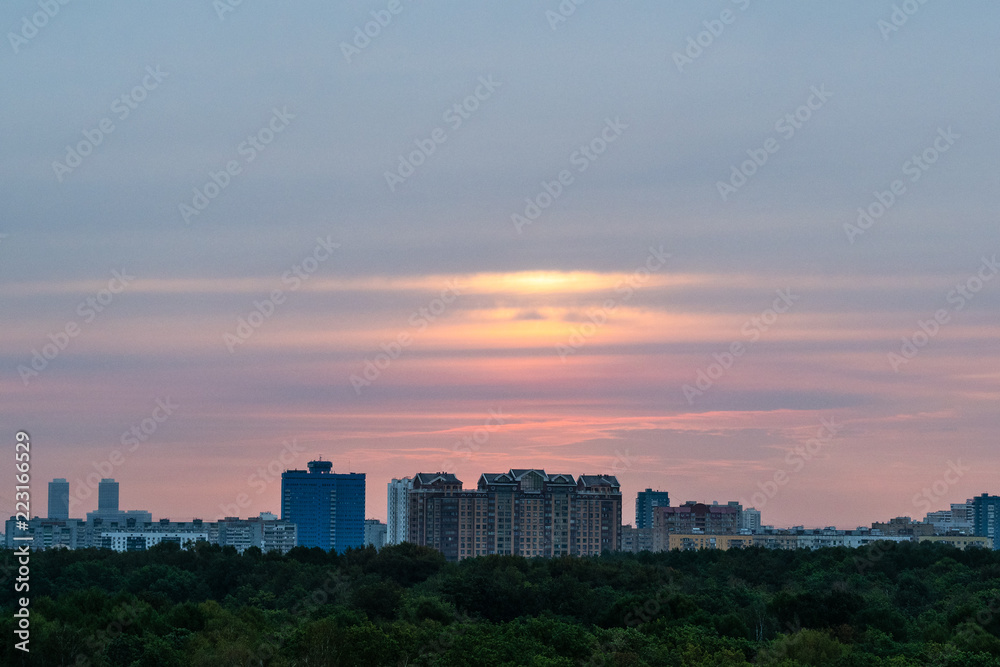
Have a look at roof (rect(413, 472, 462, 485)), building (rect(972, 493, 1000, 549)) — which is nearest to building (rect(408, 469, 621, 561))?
roof (rect(413, 472, 462, 485))

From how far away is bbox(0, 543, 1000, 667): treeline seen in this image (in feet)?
126

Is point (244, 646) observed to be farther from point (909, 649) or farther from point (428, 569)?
point (428, 569)

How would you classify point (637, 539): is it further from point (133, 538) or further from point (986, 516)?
point (133, 538)

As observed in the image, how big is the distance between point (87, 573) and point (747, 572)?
122ft

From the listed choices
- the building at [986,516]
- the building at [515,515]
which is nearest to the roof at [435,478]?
→ the building at [515,515]

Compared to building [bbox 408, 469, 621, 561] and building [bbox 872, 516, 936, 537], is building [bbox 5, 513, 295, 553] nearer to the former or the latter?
building [bbox 408, 469, 621, 561]

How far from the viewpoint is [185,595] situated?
71688 millimetres

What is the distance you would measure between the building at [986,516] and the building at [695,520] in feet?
140

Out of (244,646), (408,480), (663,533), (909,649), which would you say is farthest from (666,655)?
(408,480)

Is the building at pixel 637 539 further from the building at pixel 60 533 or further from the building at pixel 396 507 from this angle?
the building at pixel 60 533

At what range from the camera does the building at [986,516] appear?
19312 centimetres

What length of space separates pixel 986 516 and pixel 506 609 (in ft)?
499

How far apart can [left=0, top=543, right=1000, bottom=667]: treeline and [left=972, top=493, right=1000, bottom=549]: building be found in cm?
11296

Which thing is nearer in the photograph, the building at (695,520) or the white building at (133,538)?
the building at (695,520)
